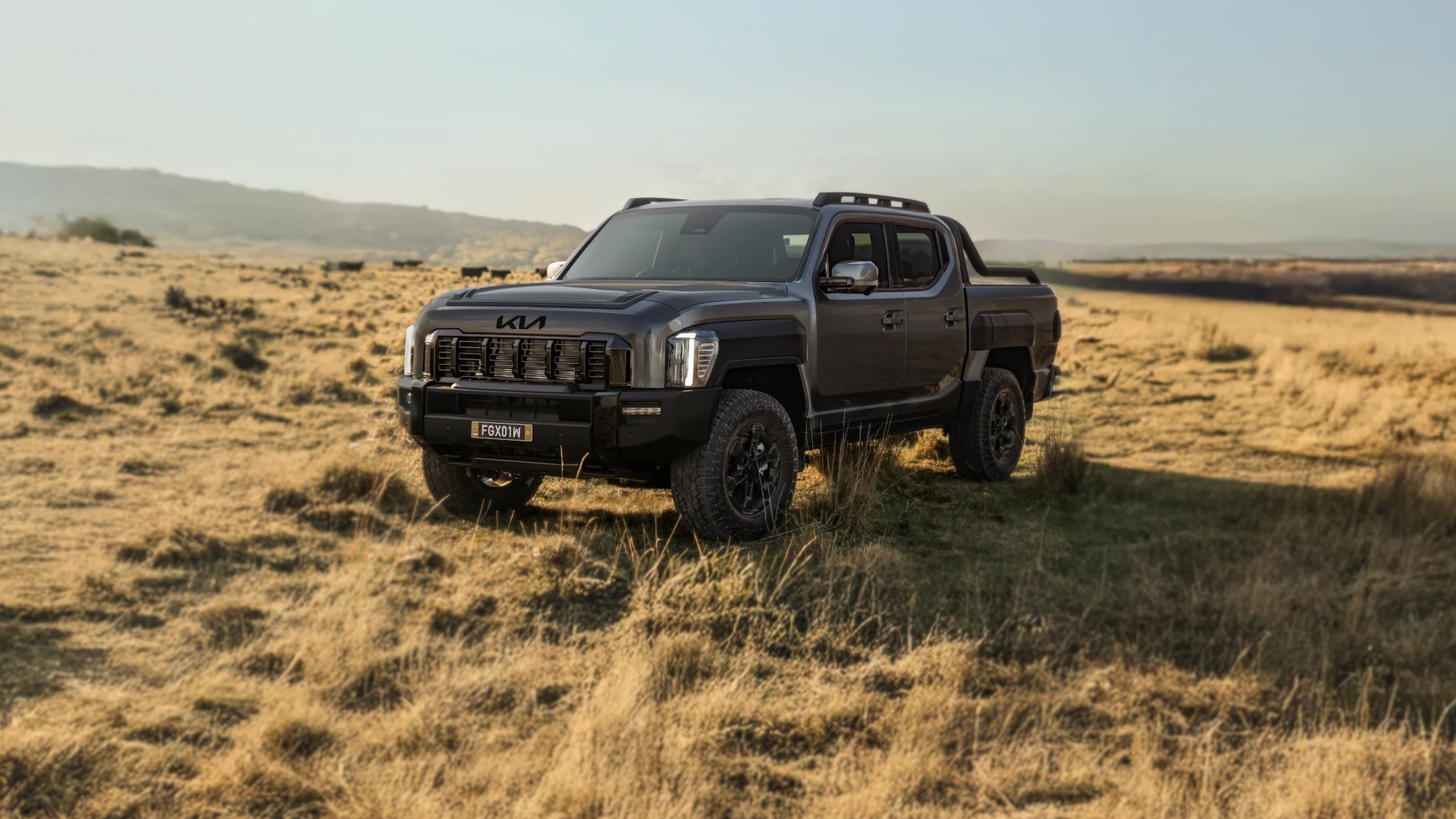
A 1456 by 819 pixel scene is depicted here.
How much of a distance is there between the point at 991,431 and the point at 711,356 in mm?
4131

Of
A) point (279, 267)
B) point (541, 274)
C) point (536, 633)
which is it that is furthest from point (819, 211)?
point (279, 267)

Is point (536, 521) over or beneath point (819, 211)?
beneath

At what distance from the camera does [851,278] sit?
336 inches

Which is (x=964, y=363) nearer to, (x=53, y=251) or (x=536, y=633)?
(x=536, y=633)

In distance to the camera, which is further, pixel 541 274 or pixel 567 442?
pixel 541 274

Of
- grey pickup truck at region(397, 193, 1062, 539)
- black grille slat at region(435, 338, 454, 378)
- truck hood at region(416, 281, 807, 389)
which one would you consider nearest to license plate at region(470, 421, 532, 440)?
grey pickup truck at region(397, 193, 1062, 539)

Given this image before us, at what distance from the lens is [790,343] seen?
832 centimetres

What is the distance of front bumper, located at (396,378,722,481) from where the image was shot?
24.4 feet

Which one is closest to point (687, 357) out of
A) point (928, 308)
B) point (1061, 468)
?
point (928, 308)

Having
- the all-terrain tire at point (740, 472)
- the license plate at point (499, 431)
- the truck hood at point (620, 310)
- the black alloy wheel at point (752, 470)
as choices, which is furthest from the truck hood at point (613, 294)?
the black alloy wheel at point (752, 470)

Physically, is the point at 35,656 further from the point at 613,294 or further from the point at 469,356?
the point at 613,294

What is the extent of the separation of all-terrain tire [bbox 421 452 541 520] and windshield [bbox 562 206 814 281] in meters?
1.55

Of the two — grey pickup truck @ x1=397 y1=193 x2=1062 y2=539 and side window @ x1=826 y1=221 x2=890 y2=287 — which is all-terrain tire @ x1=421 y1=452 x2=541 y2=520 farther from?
side window @ x1=826 y1=221 x2=890 y2=287

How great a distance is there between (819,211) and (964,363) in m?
2.13
